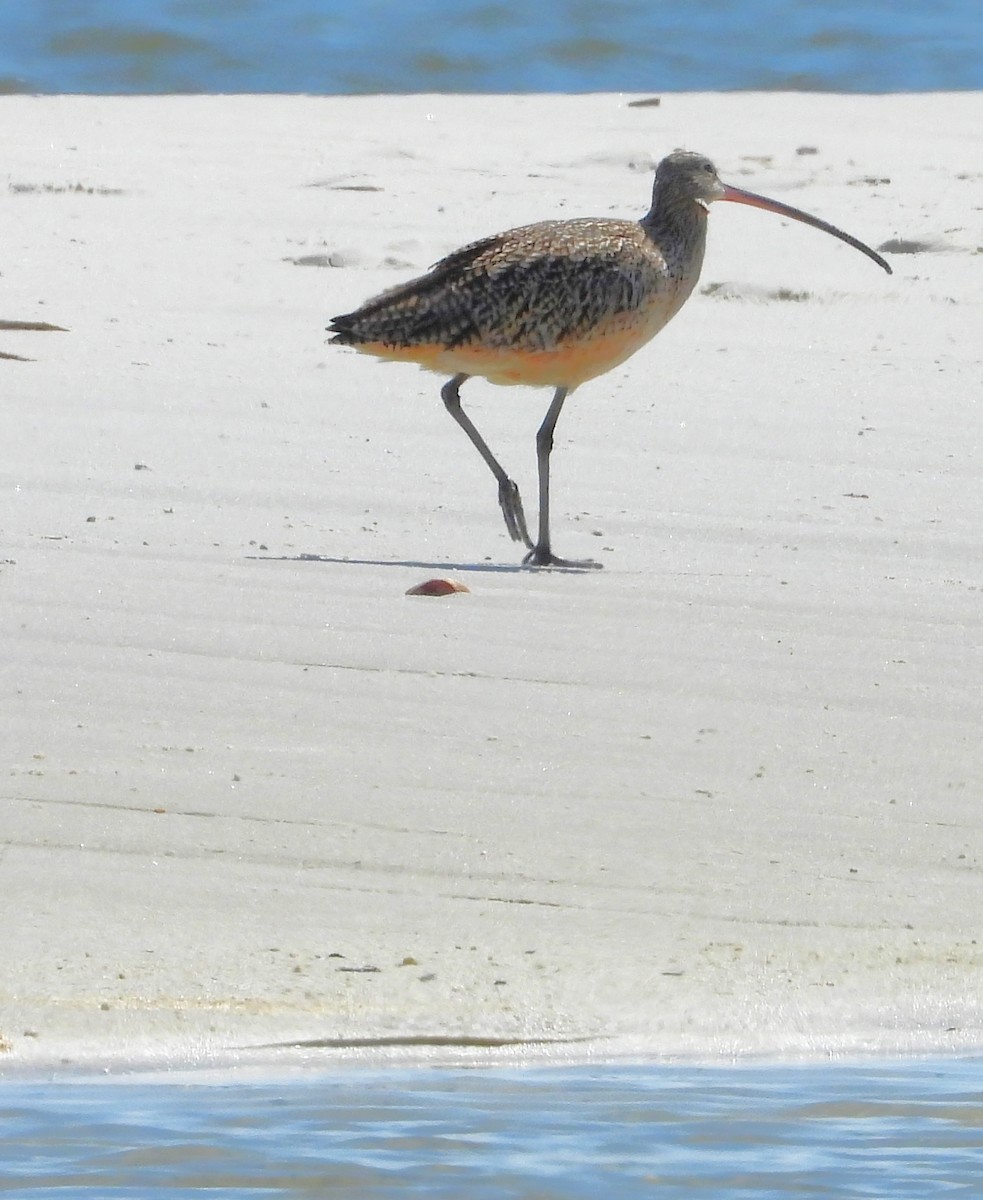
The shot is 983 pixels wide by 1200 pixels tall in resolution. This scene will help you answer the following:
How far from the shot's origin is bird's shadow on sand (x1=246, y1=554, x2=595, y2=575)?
6.85 meters

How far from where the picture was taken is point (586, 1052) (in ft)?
13.1

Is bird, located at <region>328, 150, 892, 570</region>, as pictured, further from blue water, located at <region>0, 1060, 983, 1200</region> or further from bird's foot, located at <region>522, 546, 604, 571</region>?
blue water, located at <region>0, 1060, 983, 1200</region>

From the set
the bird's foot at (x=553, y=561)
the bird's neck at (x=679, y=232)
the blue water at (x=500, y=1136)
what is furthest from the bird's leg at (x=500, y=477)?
the blue water at (x=500, y=1136)

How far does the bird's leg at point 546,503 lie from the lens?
7117 mm

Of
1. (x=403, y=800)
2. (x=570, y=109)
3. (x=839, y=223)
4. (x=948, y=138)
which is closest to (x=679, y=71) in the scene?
(x=570, y=109)

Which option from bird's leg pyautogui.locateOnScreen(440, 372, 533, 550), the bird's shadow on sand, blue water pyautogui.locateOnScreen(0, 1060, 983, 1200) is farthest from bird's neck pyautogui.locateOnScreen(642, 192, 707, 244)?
blue water pyautogui.locateOnScreen(0, 1060, 983, 1200)

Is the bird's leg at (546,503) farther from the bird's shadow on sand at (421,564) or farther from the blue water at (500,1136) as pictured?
the blue water at (500,1136)

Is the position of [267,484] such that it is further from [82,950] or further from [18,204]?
[18,204]

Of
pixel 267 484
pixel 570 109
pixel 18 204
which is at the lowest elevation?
pixel 267 484

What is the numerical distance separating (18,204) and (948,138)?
5.17 m

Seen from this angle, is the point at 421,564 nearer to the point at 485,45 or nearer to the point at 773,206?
the point at 773,206

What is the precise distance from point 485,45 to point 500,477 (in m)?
11.7

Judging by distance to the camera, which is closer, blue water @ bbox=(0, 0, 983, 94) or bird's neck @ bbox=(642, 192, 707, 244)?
bird's neck @ bbox=(642, 192, 707, 244)

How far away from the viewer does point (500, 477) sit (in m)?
7.68
